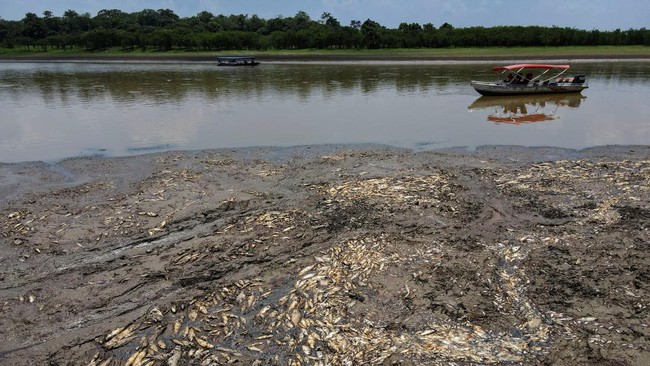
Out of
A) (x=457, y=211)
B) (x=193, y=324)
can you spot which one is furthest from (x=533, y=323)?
(x=193, y=324)

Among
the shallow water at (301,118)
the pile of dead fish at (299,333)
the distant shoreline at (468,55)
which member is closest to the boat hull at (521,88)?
the shallow water at (301,118)

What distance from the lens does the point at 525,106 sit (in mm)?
25656

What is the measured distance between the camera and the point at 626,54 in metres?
69.3

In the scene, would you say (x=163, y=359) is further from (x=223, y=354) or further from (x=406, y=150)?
(x=406, y=150)

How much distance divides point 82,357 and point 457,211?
25.2 ft

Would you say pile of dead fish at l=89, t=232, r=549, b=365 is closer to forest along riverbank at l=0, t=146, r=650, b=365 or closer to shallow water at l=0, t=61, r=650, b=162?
forest along riverbank at l=0, t=146, r=650, b=365

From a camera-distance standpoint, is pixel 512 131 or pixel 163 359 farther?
pixel 512 131

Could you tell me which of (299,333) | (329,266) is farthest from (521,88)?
(299,333)

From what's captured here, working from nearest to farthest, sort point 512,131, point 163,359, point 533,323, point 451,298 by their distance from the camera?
1. point 163,359
2. point 533,323
3. point 451,298
4. point 512,131

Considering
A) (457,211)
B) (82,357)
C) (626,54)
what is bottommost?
(82,357)

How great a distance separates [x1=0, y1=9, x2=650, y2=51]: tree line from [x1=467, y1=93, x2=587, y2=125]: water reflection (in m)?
60.5

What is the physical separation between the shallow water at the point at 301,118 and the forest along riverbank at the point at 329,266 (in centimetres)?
485

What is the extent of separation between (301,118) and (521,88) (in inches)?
547

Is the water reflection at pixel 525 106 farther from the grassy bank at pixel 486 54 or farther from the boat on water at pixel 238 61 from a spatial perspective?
the grassy bank at pixel 486 54
